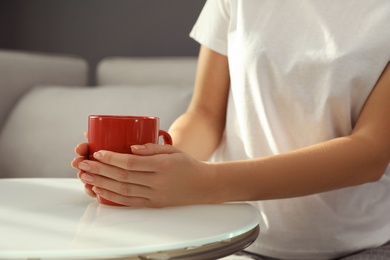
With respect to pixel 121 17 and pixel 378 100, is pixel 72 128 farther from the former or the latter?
pixel 378 100

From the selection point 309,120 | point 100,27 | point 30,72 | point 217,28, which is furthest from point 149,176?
point 100,27

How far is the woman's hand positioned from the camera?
2.44 feet

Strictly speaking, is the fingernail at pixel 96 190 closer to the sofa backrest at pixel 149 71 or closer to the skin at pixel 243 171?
the skin at pixel 243 171

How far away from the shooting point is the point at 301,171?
85cm

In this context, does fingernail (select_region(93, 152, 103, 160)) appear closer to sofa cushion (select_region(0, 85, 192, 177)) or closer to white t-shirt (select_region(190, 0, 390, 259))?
white t-shirt (select_region(190, 0, 390, 259))

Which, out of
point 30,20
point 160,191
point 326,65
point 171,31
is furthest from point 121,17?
point 160,191

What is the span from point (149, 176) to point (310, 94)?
15.8 inches

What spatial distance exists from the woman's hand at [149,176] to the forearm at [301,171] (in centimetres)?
3

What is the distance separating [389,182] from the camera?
107 cm

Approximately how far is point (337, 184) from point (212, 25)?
1.54 feet

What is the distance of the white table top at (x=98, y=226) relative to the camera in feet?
1.89

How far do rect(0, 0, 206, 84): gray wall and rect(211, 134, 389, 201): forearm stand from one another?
5.10 ft

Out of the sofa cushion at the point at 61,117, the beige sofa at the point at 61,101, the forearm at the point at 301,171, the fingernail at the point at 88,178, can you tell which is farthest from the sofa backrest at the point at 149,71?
the fingernail at the point at 88,178

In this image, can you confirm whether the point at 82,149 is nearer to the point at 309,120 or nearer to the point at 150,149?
the point at 150,149
